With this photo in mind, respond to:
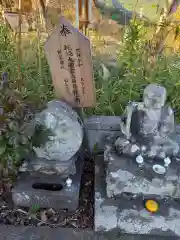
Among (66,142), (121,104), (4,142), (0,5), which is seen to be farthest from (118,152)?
(0,5)

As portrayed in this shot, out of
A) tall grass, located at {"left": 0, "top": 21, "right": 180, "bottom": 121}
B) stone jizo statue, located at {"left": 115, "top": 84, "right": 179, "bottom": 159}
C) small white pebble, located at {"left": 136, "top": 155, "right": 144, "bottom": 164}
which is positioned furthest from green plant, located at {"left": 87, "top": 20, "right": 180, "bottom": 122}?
small white pebble, located at {"left": 136, "top": 155, "right": 144, "bottom": 164}

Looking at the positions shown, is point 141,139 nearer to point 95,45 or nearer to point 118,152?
point 118,152

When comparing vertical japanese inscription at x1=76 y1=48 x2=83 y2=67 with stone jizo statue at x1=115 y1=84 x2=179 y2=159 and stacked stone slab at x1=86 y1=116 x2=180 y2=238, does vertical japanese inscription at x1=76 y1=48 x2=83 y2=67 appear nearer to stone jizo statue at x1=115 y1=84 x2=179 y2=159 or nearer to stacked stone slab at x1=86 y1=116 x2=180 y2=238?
stone jizo statue at x1=115 y1=84 x2=179 y2=159

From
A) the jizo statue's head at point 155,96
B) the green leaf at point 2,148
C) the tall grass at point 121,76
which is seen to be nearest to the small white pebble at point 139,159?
the jizo statue's head at point 155,96

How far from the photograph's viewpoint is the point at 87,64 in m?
2.17

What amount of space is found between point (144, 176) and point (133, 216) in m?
0.30

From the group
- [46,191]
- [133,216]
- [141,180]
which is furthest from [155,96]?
[46,191]

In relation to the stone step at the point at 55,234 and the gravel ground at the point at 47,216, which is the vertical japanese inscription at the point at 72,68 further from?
the stone step at the point at 55,234

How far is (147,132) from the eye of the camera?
232 cm

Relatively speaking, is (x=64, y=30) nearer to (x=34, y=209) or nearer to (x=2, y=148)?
(x=2, y=148)

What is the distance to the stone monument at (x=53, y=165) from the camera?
218 cm

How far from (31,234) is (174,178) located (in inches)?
43.5

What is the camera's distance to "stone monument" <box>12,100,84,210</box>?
2176mm

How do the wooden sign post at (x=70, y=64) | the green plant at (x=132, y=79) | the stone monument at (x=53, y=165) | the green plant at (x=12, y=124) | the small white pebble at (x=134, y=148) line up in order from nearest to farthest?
1. the green plant at (x=12, y=124)
2. the wooden sign post at (x=70, y=64)
3. the stone monument at (x=53, y=165)
4. the small white pebble at (x=134, y=148)
5. the green plant at (x=132, y=79)
